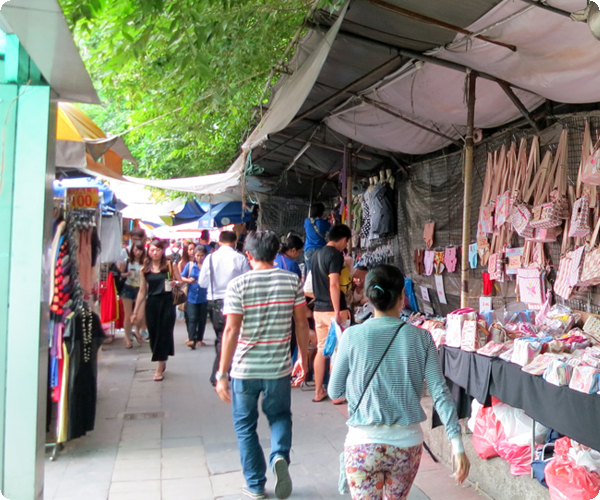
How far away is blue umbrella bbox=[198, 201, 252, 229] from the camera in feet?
36.8

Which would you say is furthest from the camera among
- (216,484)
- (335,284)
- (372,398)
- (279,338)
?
(335,284)

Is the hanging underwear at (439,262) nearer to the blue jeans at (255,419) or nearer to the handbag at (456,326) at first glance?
the handbag at (456,326)

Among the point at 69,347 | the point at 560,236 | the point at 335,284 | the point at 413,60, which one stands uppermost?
the point at 413,60

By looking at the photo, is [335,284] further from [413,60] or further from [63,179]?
[63,179]

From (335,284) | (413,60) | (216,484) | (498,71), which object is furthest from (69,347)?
(498,71)

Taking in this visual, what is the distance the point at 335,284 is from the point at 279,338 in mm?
2022

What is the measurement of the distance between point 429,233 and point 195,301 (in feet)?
11.8

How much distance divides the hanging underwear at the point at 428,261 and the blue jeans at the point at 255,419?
391 centimetres

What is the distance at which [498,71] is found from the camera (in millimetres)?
4277

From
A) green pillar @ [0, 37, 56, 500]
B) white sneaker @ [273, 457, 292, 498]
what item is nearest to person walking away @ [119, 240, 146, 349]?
white sneaker @ [273, 457, 292, 498]

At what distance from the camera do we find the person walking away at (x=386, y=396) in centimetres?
230

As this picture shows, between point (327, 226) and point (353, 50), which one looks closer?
point (353, 50)

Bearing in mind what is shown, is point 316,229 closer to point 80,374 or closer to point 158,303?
point 158,303

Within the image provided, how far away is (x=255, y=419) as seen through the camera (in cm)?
352
